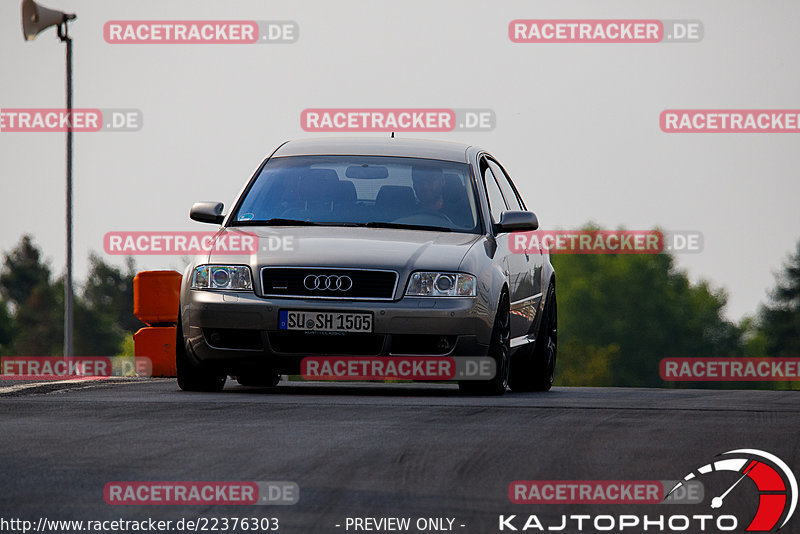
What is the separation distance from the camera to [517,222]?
41.1ft

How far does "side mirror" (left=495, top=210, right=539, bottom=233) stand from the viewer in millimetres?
12539

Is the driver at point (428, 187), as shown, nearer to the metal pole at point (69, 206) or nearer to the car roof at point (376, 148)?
the car roof at point (376, 148)

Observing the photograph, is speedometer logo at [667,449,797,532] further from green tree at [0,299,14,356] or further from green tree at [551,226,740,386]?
green tree at [0,299,14,356]

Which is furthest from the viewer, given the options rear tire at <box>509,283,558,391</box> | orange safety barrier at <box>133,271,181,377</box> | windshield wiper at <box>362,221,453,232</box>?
orange safety barrier at <box>133,271,181,377</box>

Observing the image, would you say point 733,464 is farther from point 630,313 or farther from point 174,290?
point 630,313

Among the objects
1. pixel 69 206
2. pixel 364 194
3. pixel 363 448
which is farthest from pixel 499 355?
pixel 69 206

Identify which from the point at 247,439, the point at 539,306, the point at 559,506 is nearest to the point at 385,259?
the point at 539,306

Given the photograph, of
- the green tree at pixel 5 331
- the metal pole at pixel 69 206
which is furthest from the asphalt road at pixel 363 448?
the green tree at pixel 5 331

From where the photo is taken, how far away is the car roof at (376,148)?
13227mm

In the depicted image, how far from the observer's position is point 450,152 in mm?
13344

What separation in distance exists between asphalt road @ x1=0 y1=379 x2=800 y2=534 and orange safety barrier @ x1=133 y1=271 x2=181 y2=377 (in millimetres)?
4992

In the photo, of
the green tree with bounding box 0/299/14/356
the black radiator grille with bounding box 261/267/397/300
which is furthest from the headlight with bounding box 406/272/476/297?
the green tree with bounding box 0/299/14/356

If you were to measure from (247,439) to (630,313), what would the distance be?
104m

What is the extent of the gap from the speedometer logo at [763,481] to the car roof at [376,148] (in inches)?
236
